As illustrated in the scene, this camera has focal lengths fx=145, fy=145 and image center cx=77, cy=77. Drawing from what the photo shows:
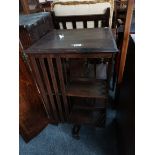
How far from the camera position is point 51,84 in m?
1.17

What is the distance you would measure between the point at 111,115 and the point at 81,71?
546mm

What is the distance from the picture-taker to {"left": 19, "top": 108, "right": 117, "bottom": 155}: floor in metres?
1.20

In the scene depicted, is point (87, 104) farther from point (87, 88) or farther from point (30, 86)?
point (30, 86)

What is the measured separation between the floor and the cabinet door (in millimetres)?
80

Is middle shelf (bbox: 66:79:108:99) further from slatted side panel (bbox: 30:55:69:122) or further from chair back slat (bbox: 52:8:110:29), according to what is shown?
chair back slat (bbox: 52:8:110:29)

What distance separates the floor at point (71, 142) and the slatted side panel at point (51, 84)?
15cm

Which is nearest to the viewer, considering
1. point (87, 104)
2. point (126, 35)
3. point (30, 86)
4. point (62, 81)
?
point (126, 35)

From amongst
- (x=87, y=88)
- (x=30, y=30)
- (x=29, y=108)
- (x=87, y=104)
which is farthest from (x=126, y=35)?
(x=29, y=108)

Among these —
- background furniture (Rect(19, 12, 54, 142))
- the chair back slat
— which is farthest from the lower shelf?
the chair back slat

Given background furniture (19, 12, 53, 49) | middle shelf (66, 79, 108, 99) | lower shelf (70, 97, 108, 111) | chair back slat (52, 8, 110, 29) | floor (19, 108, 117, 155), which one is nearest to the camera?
background furniture (19, 12, 53, 49)

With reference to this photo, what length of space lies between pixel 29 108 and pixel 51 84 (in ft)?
1.00
